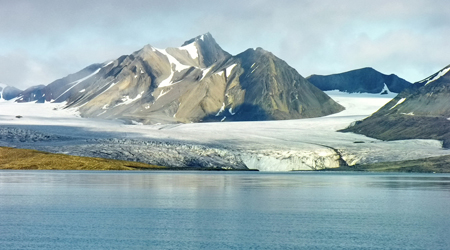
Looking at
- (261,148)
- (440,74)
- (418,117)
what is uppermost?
(440,74)

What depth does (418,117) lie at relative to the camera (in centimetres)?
11350

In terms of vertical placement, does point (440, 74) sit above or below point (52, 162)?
above

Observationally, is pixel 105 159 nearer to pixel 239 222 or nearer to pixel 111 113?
pixel 239 222

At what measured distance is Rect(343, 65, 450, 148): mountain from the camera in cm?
10519

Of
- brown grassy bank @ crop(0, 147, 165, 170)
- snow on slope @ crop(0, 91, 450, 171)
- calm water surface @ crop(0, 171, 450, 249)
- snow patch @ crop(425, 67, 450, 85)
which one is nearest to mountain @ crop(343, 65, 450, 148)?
snow patch @ crop(425, 67, 450, 85)

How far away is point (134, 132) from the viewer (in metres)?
91.9

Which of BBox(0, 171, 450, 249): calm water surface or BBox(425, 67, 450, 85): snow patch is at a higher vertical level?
BBox(425, 67, 450, 85): snow patch

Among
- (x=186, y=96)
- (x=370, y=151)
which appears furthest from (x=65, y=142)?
(x=186, y=96)

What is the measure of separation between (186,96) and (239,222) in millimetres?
173018

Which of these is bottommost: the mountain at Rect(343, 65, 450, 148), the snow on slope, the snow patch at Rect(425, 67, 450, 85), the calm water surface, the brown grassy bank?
the calm water surface

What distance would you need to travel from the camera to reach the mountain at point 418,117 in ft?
345

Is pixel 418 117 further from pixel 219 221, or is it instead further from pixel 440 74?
pixel 219 221

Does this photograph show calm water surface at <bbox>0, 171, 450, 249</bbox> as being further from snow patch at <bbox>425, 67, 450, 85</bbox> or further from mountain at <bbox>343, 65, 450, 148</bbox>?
snow patch at <bbox>425, 67, 450, 85</bbox>

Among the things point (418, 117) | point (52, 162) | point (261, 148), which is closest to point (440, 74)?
point (418, 117)
